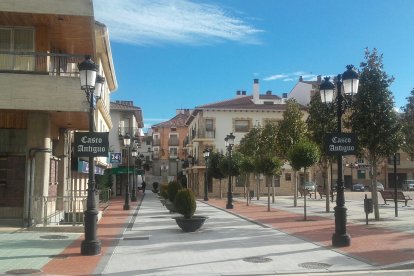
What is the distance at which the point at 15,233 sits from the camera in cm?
1505

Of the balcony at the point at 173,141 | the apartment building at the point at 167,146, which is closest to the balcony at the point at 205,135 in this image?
the apartment building at the point at 167,146

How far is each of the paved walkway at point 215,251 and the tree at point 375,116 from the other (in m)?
3.19

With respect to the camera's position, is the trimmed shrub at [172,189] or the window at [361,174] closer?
the trimmed shrub at [172,189]

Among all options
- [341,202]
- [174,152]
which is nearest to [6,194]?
[341,202]

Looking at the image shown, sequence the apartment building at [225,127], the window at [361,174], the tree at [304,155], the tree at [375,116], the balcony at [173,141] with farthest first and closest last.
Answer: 1. the balcony at [173,141]
2. the window at [361,174]
3. the apartment building at [225,127]
4. the tree at [304,155]
5. the tree at [375,116]

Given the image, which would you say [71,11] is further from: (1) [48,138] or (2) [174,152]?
(2) [174,152]

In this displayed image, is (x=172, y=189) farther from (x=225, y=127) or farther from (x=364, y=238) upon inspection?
(x=225, y=127)

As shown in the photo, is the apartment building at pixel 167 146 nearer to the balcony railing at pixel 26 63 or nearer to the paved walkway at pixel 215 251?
the paved walkway at pixel 215 251

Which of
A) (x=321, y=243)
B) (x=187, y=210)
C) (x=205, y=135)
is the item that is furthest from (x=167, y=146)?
(x=321, y=243)

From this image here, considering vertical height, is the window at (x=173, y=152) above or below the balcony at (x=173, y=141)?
below

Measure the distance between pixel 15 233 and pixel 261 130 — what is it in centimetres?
2578

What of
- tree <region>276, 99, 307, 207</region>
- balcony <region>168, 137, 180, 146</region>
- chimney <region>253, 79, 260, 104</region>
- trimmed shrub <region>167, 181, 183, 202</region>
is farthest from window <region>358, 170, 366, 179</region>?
trimmed shrub <region>167, 181, 183, 202</region>

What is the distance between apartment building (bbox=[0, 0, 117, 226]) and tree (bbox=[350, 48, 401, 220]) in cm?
1063

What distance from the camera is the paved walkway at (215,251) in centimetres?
986
